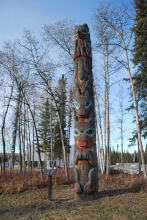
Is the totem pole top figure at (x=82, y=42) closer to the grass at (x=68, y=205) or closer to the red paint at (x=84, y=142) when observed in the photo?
the red paint at (x=84, y=142)

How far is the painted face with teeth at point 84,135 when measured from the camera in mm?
6711

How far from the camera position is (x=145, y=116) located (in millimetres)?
15125

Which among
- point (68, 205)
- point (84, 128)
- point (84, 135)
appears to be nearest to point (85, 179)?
point (68, 205)

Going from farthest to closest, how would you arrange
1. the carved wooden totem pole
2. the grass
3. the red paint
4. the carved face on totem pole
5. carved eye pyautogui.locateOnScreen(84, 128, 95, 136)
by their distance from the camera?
the carved face on totem pole → carved eye pyautogui.locateOnScreen(84, 128, 95, 136) → the red paint → the carved wooden totem pole → the grass

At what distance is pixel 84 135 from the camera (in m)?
6.79

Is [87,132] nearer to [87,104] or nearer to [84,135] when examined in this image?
[84,135]

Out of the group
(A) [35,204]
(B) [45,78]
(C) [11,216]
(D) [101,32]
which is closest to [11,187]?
(A) [35,204]

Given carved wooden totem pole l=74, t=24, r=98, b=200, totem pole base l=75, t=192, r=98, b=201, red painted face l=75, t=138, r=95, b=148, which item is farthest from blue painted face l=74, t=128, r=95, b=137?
totem pole base l=75, t=192, r=98, b=201

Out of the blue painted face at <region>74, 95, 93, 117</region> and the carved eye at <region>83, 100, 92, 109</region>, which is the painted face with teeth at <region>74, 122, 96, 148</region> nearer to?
the blue painted face at <region>74, 95, 93, 117</region>

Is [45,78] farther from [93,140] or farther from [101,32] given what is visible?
[93,140]

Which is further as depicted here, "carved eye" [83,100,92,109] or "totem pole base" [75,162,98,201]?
"carved eye" [83,100,92,109]

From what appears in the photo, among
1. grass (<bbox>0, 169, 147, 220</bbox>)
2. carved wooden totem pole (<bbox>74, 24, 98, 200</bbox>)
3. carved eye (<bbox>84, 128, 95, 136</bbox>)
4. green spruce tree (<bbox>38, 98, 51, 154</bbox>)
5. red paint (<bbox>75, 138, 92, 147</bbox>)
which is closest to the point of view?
grass (<bbox>0, 169, 147, 220</bbox>)

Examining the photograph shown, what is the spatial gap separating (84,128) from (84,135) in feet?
0.87

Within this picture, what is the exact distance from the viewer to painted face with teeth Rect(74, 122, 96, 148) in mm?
6711
